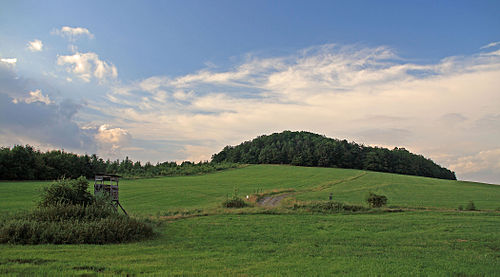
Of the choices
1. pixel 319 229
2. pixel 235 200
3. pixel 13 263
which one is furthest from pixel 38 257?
pixel 235 200

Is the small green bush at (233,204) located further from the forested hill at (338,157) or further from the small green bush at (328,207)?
the forested hill at (338,157)

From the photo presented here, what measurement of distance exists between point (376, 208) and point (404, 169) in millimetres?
91063

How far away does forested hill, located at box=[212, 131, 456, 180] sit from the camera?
116250 millimetres

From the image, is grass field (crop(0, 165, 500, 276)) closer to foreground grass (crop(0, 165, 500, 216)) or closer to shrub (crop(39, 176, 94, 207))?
shrub (crop(39, 176, 94, 207))

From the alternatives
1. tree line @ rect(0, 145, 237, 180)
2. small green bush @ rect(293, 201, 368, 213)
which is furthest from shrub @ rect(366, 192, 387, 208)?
tree line @ rect(0, 145, 237, 180)

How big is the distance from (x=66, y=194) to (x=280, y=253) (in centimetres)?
1331

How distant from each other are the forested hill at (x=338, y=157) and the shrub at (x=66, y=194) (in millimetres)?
101201

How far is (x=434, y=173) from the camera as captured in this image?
407 feet

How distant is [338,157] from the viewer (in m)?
118

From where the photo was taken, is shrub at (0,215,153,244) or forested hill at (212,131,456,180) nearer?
shrub at (0,215,153,244)

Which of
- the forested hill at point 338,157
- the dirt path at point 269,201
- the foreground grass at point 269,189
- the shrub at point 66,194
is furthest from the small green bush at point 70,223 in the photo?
the forested hill at point 338,157

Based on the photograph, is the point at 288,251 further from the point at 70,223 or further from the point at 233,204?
the point at 233,204

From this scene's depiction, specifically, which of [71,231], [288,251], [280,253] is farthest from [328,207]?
[71,231]

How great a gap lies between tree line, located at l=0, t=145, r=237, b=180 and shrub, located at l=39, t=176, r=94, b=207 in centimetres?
4553
